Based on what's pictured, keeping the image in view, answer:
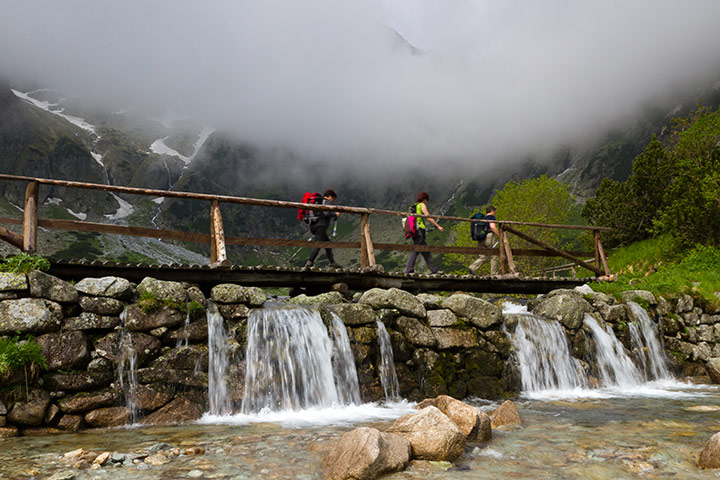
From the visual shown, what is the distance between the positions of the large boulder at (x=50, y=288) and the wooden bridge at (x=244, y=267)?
1.08 meters

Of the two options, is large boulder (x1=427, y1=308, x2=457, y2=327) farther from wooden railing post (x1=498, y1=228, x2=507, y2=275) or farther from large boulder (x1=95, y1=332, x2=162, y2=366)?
large boulder (x1=95, y1=332, x2=162, y2=366)

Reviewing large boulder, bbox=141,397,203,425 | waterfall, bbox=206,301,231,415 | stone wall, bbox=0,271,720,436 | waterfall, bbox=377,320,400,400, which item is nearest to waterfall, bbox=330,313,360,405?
stone wall, bbox=0,271,720,436

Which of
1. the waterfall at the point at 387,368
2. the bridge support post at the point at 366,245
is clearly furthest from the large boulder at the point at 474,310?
the bridge support post at the point at 366,245

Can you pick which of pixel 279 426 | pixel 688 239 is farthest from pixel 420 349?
pixel 688 239

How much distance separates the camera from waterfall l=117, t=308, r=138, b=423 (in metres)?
7.19

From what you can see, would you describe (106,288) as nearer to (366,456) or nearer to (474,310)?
(366,456)

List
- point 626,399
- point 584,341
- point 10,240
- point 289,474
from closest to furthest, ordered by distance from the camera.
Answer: point 289,474 → point 10,240 → point 626,399 → point 584,341

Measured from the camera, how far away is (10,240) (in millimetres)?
8648

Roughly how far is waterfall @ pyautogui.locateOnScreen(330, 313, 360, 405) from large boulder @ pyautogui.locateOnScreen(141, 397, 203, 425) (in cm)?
262

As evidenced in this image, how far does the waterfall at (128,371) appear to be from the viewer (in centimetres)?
719

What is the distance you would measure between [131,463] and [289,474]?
1.79 m

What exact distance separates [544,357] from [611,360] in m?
2.38

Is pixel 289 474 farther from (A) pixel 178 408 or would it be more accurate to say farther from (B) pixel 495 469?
(A) pixel 178 408

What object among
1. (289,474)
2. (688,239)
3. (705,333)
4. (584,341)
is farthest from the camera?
(688,239)
